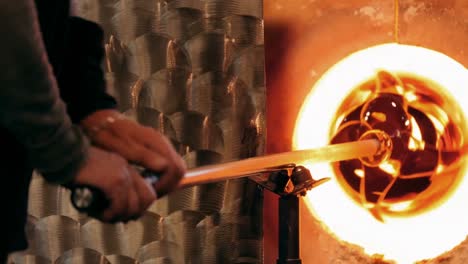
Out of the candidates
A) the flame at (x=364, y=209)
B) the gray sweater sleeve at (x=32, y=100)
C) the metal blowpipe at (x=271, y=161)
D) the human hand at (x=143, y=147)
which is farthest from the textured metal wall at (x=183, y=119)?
the gray sweater sleeve at (x=32, y=100)

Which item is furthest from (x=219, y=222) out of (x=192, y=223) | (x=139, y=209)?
(x=139, y=209)

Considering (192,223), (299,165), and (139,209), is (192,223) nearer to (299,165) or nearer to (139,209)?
(299,165)

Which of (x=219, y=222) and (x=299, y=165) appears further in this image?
(x=219, y=222)

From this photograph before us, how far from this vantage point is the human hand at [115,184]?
2.51ft

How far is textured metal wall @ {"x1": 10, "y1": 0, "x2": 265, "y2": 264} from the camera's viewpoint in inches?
61.8

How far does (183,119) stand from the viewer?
1604 mm

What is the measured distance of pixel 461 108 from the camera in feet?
5.10

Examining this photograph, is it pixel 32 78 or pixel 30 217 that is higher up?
pixel 32 78

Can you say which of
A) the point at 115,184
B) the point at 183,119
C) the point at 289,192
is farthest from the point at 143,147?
the point at 183,119

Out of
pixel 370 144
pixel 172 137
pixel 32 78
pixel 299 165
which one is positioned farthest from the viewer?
pixel 172 137

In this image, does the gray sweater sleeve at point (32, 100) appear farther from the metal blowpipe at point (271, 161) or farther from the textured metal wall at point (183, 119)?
the textured metal wall at point (183, 119)

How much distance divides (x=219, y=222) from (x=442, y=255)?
52 cm

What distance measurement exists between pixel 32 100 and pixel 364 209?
3.44ft

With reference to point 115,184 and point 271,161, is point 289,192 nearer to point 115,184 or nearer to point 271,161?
point 271,161
